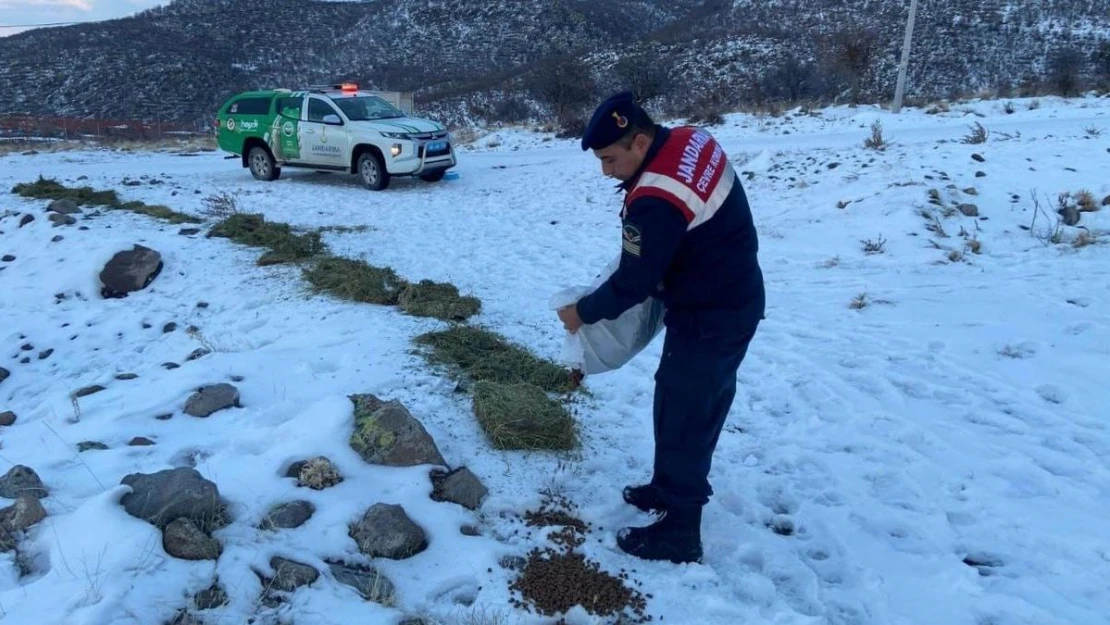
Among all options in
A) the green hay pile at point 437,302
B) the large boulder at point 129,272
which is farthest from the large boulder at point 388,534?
the large boulder at point 129,272

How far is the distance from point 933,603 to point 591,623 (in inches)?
56.4

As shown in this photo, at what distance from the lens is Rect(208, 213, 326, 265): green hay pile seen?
350 inches

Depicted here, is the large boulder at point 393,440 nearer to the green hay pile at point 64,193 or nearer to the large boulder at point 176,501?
the large boulder at point 176,501

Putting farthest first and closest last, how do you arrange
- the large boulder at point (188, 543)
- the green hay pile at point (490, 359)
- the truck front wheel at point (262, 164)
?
the truck front wheel at point (262, 164) → the green hay pile at point (490, 359) → the large boulder at point (188, 543)

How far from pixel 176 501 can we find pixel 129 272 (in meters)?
6.04

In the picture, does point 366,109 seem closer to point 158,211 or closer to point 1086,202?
point 158,211

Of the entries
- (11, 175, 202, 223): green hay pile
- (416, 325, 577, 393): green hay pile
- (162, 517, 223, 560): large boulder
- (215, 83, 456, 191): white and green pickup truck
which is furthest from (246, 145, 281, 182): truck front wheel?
(162, 517, 223, 560): large boulder

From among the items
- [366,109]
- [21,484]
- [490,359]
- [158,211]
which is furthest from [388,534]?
[366,109]

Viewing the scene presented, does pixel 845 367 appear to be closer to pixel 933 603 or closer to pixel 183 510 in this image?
pixel 933 603

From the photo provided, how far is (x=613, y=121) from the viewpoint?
2928 mm

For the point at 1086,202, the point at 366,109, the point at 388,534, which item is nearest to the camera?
the point at 388,534

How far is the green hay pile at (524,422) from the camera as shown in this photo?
4367 mm

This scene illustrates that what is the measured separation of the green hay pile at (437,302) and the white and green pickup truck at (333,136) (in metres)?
7.00

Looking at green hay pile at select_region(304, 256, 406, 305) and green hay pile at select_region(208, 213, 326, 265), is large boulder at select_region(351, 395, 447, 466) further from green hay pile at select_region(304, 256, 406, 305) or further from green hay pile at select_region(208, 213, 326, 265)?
green hay pile at select_region(208, 213, 326, 265)
